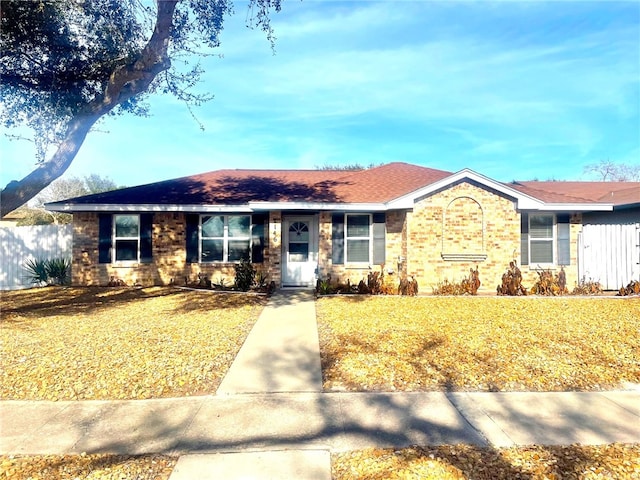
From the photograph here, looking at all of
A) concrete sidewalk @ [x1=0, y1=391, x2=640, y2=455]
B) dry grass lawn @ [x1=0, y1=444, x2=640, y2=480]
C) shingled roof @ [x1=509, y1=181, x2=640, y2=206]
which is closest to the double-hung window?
shingled roof @ [x1=509, y1=181, x2=640, y2=206]

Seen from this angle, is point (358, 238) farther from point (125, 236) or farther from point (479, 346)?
point (125, 236)

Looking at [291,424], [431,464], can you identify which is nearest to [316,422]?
[291,424]

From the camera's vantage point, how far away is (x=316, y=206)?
11688 mm

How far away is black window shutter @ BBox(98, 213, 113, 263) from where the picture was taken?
41.4 ft

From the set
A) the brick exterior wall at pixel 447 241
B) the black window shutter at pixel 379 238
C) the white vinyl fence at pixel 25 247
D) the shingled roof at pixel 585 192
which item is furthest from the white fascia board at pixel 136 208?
the shingled roof at pixel 585 192

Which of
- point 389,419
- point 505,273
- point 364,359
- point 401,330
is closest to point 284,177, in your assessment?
point 505,273

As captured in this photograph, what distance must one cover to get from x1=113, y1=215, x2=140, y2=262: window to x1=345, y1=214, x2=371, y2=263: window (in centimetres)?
704

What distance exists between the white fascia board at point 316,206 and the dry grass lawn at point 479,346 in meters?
3.54

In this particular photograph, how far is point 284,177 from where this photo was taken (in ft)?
53.4

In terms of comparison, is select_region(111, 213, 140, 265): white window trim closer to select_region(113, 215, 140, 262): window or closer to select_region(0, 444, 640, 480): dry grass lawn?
select_region(113, 215, 140, 262): window

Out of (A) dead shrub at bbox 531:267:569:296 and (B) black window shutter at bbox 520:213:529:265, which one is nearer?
(A) dead shrub at bbox 531:267:569:296

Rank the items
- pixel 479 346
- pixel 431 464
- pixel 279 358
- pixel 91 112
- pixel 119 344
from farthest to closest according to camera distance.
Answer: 1. pixel 91 112
2. pixel 119 344
3. pixel 479 346
4. pixel 279 358
5. pixel 431 464

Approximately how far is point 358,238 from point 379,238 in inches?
26.8

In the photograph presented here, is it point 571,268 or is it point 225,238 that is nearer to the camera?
point 571,268
